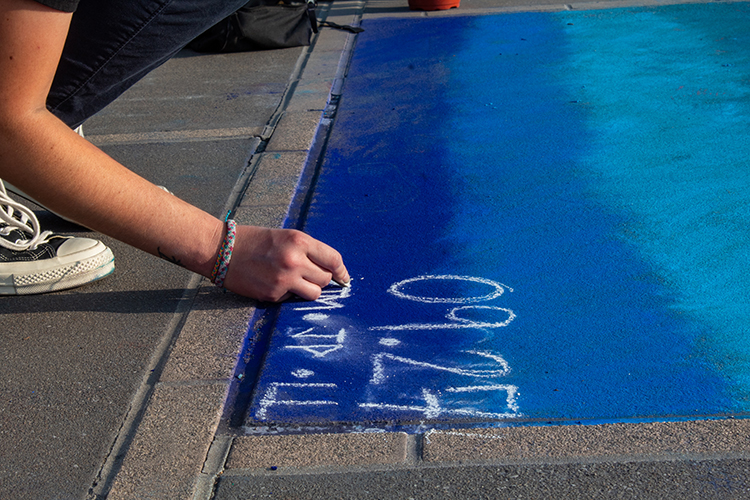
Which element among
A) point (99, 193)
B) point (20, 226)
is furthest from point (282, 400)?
point (20, 226)

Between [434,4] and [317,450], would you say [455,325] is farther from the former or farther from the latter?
[434,4]

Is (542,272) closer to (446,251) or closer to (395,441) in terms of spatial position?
(446,251)

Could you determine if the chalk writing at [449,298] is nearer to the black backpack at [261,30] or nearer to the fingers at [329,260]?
the fingers at [329,260]

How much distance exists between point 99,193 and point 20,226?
0.88m

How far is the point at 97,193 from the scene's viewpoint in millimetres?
1678

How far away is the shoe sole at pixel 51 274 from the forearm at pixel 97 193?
0.54m

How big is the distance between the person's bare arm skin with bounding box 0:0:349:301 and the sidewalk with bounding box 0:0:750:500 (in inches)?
8.1

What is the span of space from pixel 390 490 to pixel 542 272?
105cm

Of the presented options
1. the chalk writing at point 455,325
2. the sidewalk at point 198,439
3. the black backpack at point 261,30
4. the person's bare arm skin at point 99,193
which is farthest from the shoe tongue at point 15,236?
the black backpack at point 261,30

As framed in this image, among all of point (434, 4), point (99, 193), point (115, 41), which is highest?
point (115, 41)

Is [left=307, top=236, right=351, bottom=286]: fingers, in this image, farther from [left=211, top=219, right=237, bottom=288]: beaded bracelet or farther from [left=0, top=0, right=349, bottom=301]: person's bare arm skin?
[left=211, top=219, right=237, bottom=288]: beaded bracelet

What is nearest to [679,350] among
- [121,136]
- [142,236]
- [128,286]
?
[142,236]

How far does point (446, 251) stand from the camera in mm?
2439

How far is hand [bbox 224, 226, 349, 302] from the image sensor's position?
6.77 ft
